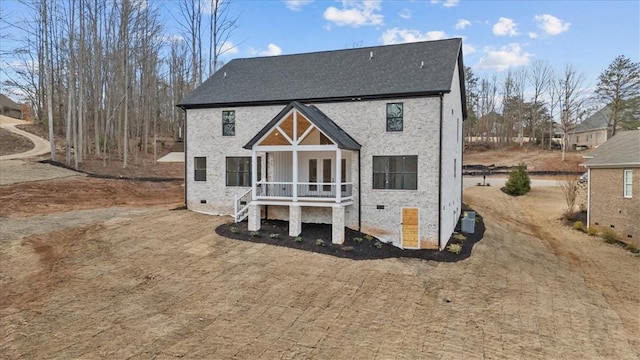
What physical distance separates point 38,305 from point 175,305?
133 inches

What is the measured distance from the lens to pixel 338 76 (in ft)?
59.4

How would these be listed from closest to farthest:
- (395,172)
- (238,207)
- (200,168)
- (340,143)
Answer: (340,143), (395,172), (238,207), (200,168)

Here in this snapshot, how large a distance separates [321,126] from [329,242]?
464 centimetres

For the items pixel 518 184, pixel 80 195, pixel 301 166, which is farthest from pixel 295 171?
pixel 518 184

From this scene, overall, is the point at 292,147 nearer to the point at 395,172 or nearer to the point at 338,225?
the point at 338,225

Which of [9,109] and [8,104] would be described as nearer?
[9,109]

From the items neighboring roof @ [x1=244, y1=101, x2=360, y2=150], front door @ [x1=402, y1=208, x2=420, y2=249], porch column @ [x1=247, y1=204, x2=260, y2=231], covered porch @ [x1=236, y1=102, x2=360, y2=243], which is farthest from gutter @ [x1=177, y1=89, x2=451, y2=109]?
porch column @ [x1=247, y1=204, x2=260, y2=231]

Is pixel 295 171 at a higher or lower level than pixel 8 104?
lower

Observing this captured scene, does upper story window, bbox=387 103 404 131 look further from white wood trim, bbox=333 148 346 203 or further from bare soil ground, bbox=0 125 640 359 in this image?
bare soil ground, bbox=0 125 640 359

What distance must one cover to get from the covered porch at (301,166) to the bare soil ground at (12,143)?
28484 millimetres

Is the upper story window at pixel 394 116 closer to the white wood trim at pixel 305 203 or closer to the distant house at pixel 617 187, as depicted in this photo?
the white wood trim at pixel 305 203

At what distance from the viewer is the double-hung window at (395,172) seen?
1545cm

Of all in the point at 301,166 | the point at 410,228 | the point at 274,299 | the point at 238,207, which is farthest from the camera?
the point at 238,207

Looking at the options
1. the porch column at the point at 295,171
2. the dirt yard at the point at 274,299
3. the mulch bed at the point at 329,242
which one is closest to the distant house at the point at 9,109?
the dirt yard at the point at 274,299
